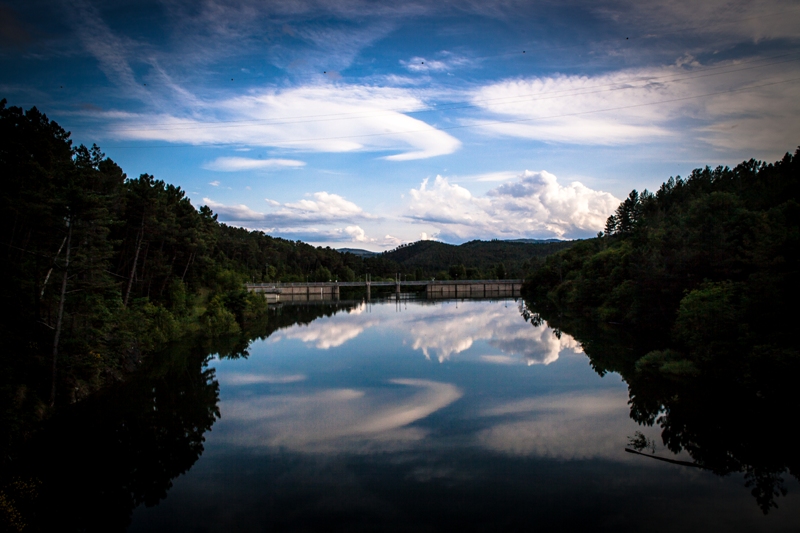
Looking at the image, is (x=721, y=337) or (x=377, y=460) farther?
(x=721, y=337)

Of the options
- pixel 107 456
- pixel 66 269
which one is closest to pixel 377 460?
pixel 107 456

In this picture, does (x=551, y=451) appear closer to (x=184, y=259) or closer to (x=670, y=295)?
(x=670, y=295)

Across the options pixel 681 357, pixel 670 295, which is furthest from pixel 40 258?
pixel 670 295

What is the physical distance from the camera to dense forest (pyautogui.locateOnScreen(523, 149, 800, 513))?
18.4 meters

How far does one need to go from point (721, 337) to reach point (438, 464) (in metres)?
17.5

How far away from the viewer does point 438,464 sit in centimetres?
1617

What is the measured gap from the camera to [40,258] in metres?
22.0

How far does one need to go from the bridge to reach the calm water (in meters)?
92.9

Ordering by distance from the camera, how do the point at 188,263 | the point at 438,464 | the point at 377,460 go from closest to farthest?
the point at 438,464, the point at 377,460, the point at 188,263

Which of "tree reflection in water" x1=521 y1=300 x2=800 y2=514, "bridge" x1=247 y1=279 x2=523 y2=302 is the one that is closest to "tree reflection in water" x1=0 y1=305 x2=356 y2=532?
"tree reflection in water" x1=521 y1=300 x2=800 y2=514

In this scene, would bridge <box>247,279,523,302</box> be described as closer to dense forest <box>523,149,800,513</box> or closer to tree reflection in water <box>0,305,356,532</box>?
dense forest <box>523,149,800,513</box>

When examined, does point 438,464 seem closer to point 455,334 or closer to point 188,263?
point 455,334

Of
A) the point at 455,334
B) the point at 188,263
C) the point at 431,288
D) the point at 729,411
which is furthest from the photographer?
the point at 431,288

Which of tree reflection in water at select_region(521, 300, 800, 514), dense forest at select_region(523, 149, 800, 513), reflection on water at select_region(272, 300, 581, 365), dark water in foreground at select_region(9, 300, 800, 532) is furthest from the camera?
reflection on water at select_region(272, 300, 581, 365)
